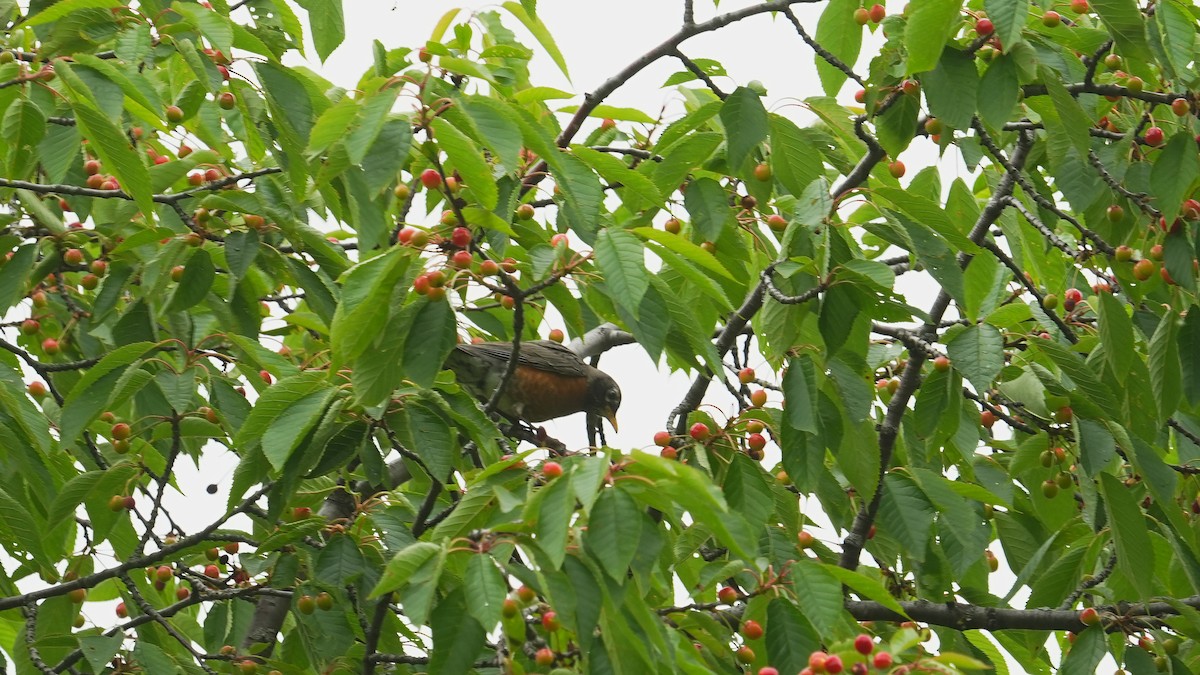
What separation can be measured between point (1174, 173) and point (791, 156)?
2.74 ft

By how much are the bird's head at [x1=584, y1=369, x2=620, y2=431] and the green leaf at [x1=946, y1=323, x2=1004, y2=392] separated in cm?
315

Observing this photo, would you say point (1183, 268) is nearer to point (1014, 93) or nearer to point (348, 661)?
point (1014, 93)

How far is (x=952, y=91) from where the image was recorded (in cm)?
281

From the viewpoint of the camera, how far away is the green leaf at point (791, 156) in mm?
3174

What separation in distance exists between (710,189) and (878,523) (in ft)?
2.96

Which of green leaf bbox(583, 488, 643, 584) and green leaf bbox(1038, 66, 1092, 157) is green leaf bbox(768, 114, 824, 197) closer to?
green leaf bbox(1038, 66, 1092, 157)

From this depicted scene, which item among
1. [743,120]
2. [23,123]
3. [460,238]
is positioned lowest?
[460,238]

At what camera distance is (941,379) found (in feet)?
10.0

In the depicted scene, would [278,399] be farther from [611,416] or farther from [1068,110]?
[611,416]

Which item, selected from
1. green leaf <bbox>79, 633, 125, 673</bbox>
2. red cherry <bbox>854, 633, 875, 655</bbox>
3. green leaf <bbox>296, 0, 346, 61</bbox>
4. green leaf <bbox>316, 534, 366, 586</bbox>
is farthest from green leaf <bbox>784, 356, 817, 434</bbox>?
green leaf <bbox>79, 633, 125, 673</bbox>

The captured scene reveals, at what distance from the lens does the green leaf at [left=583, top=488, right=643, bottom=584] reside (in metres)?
2.17

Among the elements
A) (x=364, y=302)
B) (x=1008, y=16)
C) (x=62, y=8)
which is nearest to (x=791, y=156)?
(x=1008, y=16)


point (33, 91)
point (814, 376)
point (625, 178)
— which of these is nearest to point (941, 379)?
point (814, 376)

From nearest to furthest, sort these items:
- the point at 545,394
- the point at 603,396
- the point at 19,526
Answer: the point at 19,526, the point at 545,394, the point at 603,396
